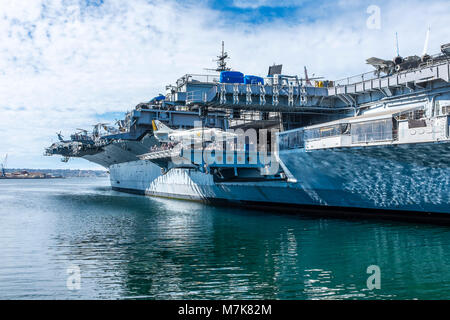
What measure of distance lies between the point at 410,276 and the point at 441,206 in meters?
8.94

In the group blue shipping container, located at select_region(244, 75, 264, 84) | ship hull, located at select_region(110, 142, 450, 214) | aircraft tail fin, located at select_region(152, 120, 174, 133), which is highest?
blue shipping container, located at select_region(244, 75, 264, 84)

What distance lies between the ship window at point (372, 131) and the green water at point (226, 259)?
13.7 feet

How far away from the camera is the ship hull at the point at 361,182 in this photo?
1636 centimetres

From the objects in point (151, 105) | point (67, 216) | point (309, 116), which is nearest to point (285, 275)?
point (67, 216)

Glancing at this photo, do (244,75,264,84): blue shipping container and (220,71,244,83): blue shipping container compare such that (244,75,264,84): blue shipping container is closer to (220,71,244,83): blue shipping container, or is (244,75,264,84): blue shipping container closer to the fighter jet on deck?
(220,71,244,83): blue shipping container

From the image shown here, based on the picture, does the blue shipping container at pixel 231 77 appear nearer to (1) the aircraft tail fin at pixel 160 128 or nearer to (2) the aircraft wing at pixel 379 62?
(1) the aircraft tail fin at pixel 160 128

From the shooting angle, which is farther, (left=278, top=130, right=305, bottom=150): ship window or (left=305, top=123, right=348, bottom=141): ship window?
(left=278, top=130, right=305, bottom=150): ship window

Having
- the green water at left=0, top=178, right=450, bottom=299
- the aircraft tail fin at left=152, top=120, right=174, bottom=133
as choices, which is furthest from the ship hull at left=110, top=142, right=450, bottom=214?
the aircraft tail fin at left=152, top=120, right=174, bottom=133

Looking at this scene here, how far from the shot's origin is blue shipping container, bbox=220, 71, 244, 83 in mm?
25688

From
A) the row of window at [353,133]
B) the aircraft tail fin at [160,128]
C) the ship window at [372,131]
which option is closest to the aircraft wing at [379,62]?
the row of window at [353,133]

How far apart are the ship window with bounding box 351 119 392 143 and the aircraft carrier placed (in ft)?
0.16

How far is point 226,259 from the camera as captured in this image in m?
11.6
